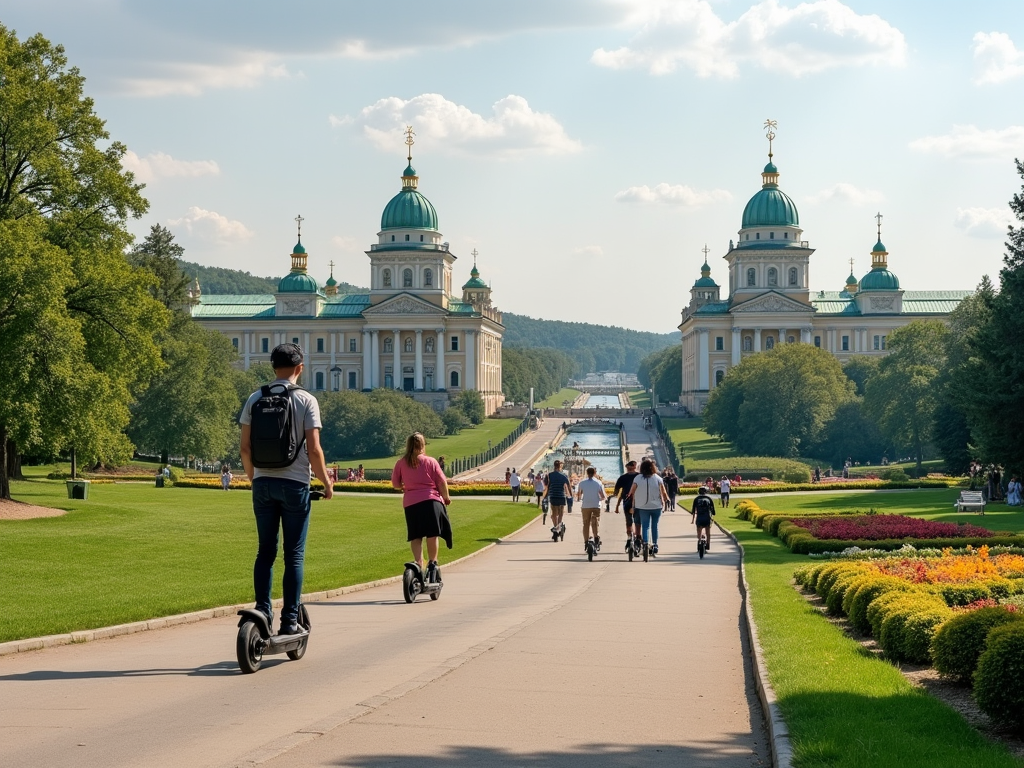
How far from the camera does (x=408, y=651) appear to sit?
11734 mm

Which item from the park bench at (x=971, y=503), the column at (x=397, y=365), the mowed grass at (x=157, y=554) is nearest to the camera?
the mowed grass at (x=157, y=554)

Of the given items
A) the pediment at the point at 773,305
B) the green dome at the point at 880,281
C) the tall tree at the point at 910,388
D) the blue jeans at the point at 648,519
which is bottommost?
the blue jeans at the point at 648,519

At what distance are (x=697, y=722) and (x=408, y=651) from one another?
3.44 meters

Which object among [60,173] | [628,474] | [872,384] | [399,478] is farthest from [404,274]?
[399,478]

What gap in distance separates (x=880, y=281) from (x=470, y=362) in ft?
150

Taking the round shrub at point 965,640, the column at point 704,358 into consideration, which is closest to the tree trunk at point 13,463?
the round shrub at point 965,640

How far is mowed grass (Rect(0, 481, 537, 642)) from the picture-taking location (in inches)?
583

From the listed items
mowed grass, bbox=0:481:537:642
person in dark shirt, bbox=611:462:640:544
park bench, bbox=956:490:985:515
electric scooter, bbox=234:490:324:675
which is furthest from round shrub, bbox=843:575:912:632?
park bench, bbox=956:490:985:515

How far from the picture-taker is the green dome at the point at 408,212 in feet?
466

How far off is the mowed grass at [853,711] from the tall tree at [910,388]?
64227 millimetres

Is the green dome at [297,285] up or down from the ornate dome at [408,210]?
down

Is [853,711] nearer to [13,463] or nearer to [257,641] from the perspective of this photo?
[257,641]

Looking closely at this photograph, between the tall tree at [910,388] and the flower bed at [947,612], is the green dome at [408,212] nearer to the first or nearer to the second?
the tall tree at [910,388]

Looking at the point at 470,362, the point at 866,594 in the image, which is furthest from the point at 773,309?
the point at 866,594
